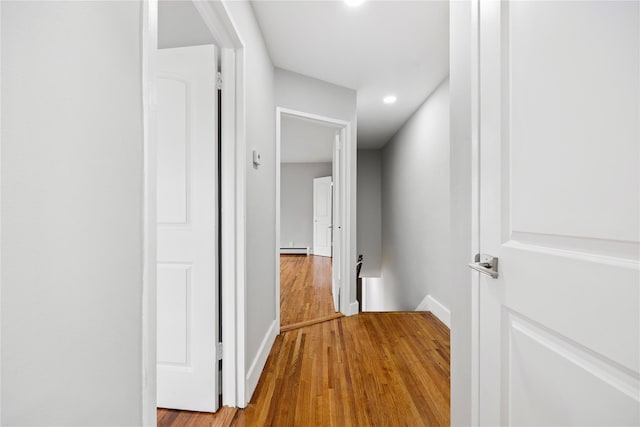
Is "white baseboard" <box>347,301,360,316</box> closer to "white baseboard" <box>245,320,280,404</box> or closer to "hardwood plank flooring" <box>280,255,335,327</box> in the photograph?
"hardwood plank flooring" <box>280,255,335,327</box>

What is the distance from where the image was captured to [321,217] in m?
6.85

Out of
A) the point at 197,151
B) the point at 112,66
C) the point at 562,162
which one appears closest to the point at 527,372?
the point at 562,162

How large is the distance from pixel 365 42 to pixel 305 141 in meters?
3.04

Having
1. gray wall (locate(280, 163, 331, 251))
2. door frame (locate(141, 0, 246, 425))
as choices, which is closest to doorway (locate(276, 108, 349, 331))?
gray wall (locate(280, 163, 331, 251))

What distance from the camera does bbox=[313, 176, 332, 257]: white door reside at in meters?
6.63

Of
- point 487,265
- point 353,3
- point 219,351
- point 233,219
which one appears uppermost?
point 353,3

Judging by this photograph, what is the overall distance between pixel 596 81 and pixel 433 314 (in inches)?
111

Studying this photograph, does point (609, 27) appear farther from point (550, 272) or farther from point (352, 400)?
point (352, 400)

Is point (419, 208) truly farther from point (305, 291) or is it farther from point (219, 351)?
point (219, 351)

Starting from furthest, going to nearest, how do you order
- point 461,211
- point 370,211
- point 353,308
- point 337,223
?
point 370,211 < point 337,223 < point 353,308 < point 461,211

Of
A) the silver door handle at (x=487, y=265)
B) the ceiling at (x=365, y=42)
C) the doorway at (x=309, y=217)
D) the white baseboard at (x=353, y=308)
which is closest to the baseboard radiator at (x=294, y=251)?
the doorway at (x=309, y=217)

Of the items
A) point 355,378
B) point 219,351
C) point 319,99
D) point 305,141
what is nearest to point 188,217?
point 219,351

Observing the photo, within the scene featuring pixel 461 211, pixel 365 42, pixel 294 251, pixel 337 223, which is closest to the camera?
pixel 461 211

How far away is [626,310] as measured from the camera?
484mm
